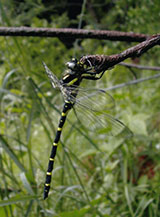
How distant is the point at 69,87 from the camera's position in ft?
2.19

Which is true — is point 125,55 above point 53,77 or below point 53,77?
below

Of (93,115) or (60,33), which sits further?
(93,115)

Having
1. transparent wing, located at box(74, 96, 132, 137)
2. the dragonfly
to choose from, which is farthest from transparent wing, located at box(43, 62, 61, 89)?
transparent wing, located at box(74, 96, 132, 137)

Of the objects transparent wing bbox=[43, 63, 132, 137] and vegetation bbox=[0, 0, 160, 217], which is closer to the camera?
transparent wing bbox=[43, 63, 132, 137]

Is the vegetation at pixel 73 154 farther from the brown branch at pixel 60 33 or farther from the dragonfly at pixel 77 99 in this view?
the brown branch at pixel 60 33

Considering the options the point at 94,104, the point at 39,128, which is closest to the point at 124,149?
the point at 94,104

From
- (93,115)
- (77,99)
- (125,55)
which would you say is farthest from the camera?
(93,115)

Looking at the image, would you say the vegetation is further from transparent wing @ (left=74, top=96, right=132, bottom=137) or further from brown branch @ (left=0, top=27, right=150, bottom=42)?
brown branch @ (left=0, top=27, right=150, bottom=42)

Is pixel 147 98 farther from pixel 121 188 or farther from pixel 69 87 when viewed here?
pixel 69 87

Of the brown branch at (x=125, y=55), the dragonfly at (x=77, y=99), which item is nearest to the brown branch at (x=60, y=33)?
the dragonfly at (x=77, y=99)

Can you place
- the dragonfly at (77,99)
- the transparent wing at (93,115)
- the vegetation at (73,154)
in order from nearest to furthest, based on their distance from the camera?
the dragonfly at (77,99)
the transparent wing at (93,115)
the vegetation at (73,154)

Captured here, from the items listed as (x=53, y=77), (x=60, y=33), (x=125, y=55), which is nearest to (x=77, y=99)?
(x=53, y=77)

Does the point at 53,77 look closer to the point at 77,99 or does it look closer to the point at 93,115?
the point at 77,99

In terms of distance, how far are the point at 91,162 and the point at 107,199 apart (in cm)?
43
